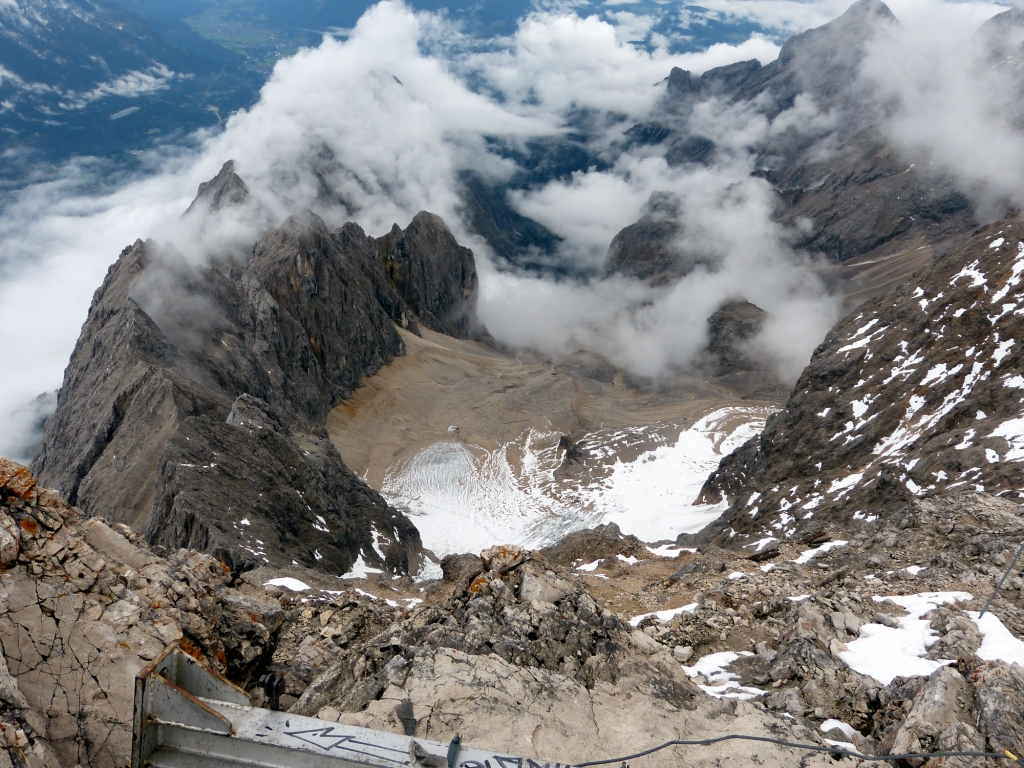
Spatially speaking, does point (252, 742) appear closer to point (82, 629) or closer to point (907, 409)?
point (82, 629)

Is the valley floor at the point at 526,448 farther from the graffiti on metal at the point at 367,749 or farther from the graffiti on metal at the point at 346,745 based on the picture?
the graffiti on metal at the point at 346,745

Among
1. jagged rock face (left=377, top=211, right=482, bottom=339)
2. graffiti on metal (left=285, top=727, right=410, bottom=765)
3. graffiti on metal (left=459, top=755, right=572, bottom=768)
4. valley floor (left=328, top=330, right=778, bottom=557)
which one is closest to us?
graffiti on metal (left=285, top=727, right=410, bottom=765)

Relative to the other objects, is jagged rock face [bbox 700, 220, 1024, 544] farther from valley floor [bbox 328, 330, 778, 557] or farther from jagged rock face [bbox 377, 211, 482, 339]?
jagged rock face [bbox 377, 211, 482, 339]

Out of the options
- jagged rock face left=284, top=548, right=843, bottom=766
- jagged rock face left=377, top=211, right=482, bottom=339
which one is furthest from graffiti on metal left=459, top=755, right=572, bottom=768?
jagged rock face left=377, top=211, right=482, bottom=339

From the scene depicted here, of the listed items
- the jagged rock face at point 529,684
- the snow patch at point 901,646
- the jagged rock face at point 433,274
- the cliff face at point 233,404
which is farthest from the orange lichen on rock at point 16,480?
the jagged rock face at point 433,274

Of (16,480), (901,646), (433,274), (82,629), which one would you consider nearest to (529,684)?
(82,629)

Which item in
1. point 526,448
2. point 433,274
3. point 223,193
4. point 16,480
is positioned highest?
point 433,274
